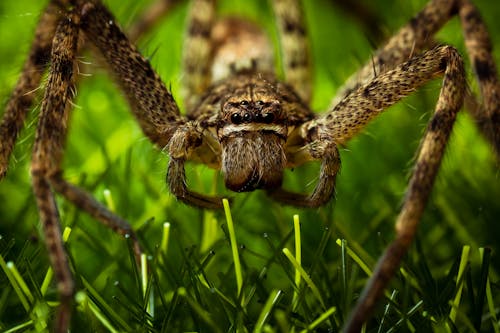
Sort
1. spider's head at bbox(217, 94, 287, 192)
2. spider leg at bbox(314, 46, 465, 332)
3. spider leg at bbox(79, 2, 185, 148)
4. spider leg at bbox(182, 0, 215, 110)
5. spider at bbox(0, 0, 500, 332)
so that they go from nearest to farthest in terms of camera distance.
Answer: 1. spider leg at bbox(314, 46, 465, 332)
2. spider at bbox(0, 0, 500, 332)
3. spider's head at bbox(217, 94, 287, 192)
4. spider leg at bbox(79, 2, 185, 148)
5. spider leg at bbox(182, 0, 215, 110)

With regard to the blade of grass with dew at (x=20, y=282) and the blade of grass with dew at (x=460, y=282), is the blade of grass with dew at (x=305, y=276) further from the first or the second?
the blade of grass with dew at (x=20, y=282)

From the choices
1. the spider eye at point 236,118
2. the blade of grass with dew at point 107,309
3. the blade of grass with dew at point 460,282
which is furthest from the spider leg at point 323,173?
the blade of grass with dew at point 107,309

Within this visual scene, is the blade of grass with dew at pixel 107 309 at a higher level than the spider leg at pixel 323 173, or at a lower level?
lower

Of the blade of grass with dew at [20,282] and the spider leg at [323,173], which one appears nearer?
the blade of grass with dew at [20,282]

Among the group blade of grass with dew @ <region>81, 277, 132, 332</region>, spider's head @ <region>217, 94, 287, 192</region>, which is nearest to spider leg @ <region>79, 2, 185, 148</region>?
spider's head @ <region>217, 94, 287, 192</region>

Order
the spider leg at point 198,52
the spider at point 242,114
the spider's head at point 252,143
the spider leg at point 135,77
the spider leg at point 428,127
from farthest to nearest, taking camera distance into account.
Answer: the spider leg at point 198,52 → the spider leg at point 135,77 → the spider's head at point 252,143 → the spider at point 242,114 → the spider leg at point 428,127

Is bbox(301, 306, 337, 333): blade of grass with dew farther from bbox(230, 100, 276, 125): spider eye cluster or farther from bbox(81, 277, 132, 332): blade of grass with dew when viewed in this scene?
bbox(230, 100, 276, 125): spider eye cluster

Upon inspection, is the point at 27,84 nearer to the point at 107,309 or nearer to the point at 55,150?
the point at 55,150

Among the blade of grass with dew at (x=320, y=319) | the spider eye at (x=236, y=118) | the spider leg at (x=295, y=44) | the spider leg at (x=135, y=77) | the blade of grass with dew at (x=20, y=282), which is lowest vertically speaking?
the blade of grass with dew at (x=320, y=319)

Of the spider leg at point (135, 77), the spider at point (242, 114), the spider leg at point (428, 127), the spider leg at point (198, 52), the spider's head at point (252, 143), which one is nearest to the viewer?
the spider leg at point (428, 127)
